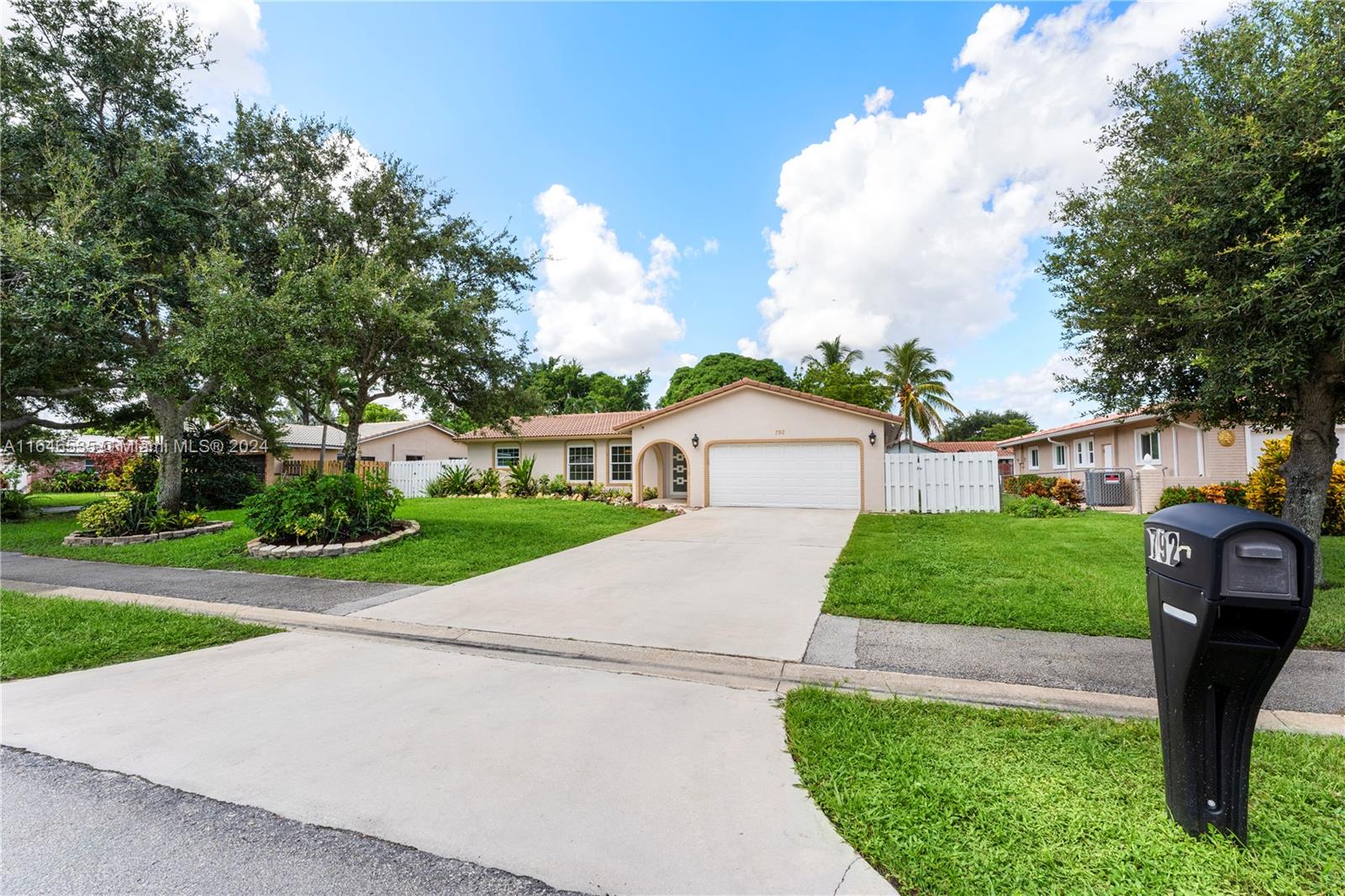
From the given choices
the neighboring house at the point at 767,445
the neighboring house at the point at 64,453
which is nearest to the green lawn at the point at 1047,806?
the neighboring house at the point at 767,445

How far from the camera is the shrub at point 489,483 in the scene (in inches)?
800

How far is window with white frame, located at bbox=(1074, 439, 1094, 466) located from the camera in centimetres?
2088

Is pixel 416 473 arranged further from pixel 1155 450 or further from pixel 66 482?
pixel 1155 450

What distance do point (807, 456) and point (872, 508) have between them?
2.24m

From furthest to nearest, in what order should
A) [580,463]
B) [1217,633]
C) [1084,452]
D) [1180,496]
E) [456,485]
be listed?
[1084,452] → [580,463] → [456,485] → [1180,496] → [1217,633]

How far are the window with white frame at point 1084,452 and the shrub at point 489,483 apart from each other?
21.6 m

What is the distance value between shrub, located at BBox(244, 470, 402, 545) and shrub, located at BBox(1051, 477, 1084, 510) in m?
17.1

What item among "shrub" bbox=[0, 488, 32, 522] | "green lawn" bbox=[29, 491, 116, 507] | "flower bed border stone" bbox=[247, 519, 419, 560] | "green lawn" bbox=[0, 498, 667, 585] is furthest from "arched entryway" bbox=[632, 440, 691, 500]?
"green lawn" bbox=[29, 491, 116, 507]

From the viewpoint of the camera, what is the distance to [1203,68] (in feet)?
19.2

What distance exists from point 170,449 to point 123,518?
5.54ft

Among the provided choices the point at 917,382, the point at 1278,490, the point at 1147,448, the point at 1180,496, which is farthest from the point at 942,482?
the point at 917,382

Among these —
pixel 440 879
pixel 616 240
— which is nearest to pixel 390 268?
pixel 616 240

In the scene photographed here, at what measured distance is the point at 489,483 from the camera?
66.7ft

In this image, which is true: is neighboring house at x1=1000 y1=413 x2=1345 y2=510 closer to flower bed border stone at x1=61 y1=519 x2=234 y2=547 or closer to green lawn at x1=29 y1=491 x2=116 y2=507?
flower bed border stone at x1=61 y1=519 x2=234 y2=547
